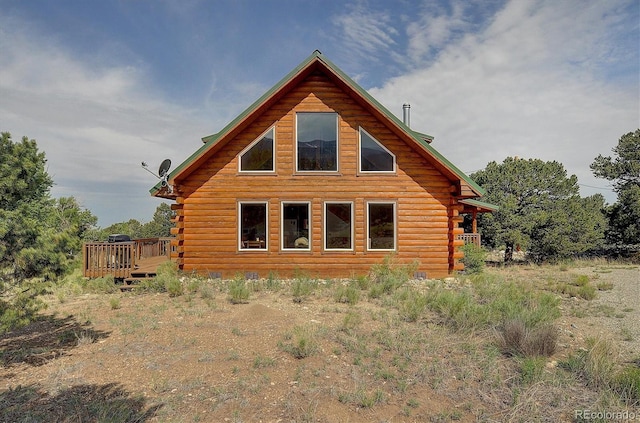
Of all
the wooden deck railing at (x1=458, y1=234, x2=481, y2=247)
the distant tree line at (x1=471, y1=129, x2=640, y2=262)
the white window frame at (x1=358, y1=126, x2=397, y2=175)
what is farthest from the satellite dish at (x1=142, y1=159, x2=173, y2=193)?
the distant tree line at (x1=471, y1=129, x2=640, y2=262)

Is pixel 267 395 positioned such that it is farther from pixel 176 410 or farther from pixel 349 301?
pixel 349 301

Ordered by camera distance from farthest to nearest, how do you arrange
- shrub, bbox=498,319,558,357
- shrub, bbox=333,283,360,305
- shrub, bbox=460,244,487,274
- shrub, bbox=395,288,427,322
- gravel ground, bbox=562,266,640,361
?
shrub, bbox=460,244,487,274
shrub, bbox=333,283,360,305
shrub, bbox=395,288,427,322
gravel ground, bbox=562,266,640,361
shrub, bbox=498,319,558,357

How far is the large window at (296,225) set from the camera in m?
12.1

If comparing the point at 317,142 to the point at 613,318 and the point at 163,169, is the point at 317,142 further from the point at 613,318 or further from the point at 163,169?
the point at 613,318

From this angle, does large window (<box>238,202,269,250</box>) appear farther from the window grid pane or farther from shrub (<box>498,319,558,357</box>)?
shrub (<box>498,319,558,357</box>)

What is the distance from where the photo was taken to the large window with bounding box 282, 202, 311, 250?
12062mm

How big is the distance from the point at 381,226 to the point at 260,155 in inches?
184

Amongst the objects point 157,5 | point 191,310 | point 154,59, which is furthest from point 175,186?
point 154,59

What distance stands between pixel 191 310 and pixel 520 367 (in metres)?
6.28

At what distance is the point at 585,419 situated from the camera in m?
3.77

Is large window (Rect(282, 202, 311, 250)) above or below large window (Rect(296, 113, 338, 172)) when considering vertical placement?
below

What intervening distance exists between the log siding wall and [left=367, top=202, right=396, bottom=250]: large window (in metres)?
0.18

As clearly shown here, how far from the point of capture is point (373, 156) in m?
12.1

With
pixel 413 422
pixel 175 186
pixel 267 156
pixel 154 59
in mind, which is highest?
pixel 154 59
